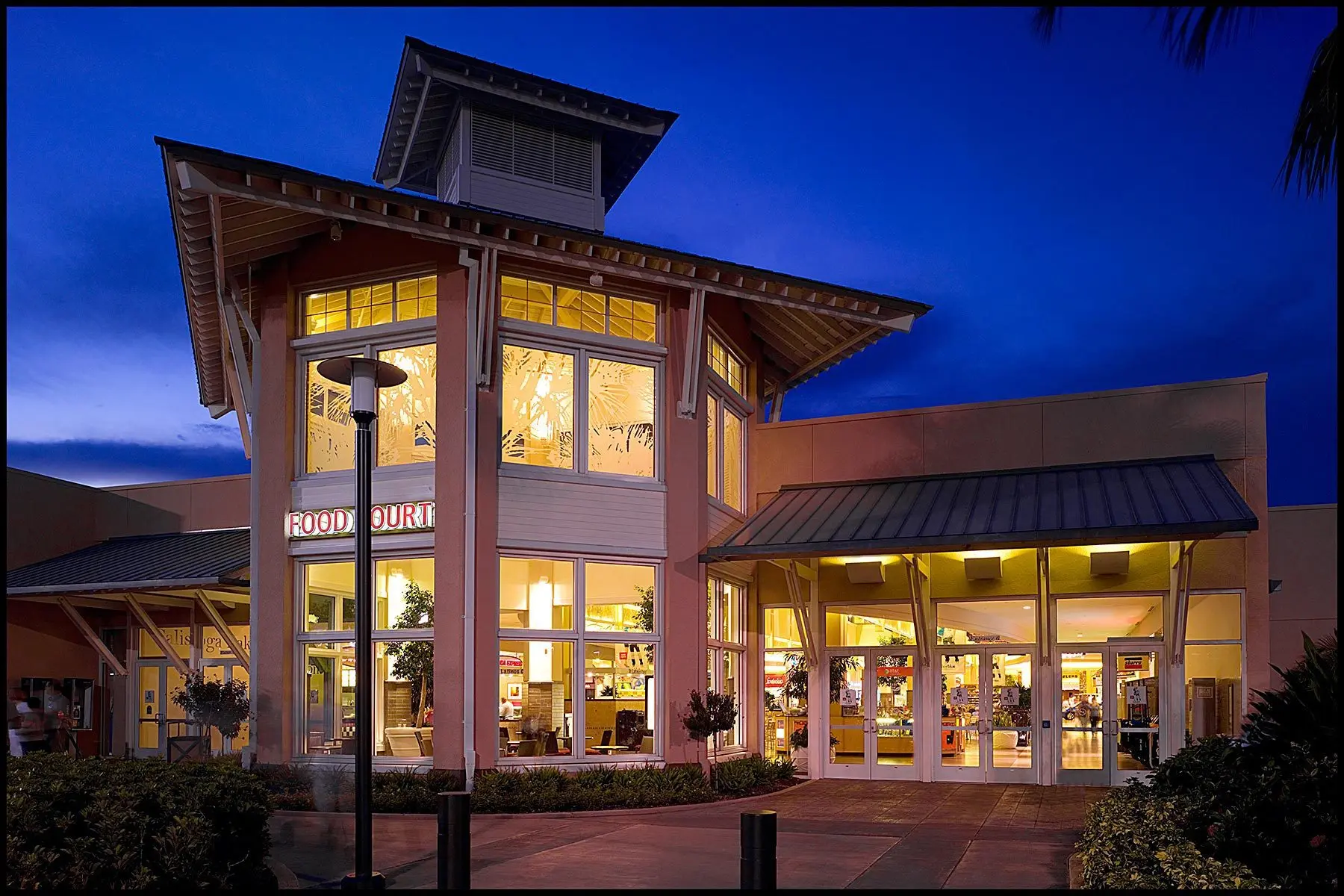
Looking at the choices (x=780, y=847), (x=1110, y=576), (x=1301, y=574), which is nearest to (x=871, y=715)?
(x=1110, y=576)

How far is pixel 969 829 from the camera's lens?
1416cm

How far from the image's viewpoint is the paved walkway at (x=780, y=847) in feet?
34.9

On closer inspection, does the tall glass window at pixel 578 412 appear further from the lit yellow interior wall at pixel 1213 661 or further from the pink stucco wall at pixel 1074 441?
the lit yellow interior wall at pixel 1213 661

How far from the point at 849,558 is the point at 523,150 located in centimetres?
916

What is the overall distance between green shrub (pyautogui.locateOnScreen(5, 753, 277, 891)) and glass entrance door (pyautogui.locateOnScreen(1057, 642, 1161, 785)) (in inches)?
553

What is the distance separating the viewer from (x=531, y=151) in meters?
21.0

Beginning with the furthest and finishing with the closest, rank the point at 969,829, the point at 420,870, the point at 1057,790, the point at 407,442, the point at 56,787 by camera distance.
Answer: the point at 1057,790, the point at 407,442, the point at 969,829, the point at 420,870, the point at 56,787

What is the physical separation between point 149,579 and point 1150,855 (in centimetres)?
1756

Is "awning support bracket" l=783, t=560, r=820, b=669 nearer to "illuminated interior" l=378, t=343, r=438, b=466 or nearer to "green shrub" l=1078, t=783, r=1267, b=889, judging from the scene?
"illuminated interior" l=378, t=343, r=438, b=466

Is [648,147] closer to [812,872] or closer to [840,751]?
[840,751]

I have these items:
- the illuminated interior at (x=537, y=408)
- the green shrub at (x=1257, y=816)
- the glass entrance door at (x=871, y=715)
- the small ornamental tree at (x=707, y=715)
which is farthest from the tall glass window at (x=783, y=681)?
the green shrub at (x=1257, y=816)

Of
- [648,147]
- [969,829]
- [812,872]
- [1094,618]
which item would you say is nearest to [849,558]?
[1094,618]

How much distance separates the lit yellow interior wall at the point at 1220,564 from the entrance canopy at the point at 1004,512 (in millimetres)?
1117

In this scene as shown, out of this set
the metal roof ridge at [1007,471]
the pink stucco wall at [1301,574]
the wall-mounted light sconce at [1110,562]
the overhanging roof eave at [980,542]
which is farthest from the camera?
the pink stucco wall at [1301,574]
